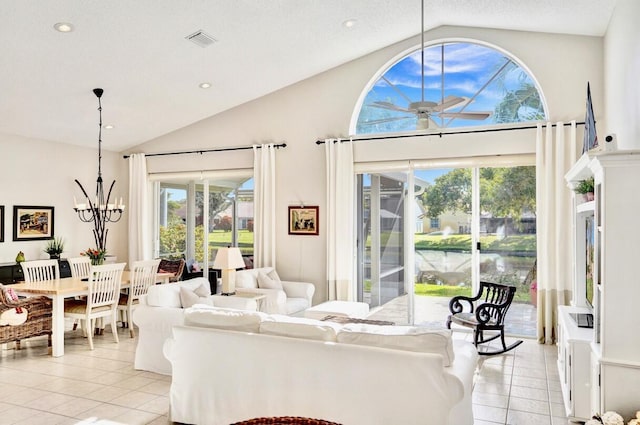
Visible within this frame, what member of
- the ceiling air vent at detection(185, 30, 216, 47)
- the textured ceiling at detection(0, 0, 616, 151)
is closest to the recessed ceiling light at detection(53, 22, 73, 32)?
the textured ceiling at detection(0, 0, 616, 151)

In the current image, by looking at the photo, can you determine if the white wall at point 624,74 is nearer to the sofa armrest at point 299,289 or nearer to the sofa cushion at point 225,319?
the sofa cushion at point 225,319

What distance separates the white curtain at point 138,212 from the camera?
8.57 meters

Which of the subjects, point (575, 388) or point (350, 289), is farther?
point (350, 289)

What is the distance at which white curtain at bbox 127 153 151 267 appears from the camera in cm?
857

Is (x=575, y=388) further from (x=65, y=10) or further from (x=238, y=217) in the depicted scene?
(x=238, y=217)

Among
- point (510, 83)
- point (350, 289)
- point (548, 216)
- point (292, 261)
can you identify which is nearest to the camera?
point (548, 216)

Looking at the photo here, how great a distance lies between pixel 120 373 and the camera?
4.64 meters

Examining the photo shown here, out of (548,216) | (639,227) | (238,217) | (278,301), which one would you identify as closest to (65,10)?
(278,301)

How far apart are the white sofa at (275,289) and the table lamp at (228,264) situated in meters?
0.62

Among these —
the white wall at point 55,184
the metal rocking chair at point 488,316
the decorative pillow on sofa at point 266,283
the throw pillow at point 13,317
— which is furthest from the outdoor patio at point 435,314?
the white wall at point 55,184

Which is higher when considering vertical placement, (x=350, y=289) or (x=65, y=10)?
(x=65, y=10)

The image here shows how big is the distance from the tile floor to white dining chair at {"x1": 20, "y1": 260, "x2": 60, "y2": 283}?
864 mm

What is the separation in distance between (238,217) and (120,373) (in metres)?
3.88

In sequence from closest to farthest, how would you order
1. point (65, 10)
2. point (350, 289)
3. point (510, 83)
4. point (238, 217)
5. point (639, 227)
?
point (639, 227) → point (65, 10) → point (510, 83) → point (350, 289) → point (238, 217)
